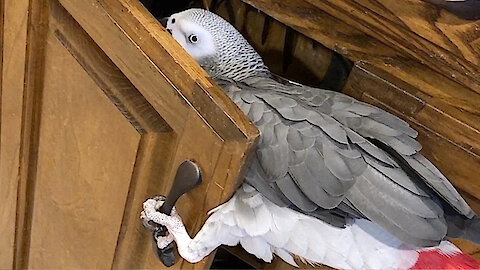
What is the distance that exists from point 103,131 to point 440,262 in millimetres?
356

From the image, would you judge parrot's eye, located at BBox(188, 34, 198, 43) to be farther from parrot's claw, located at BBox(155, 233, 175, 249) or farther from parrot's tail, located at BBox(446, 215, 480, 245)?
parrot's tail, located at BBox(446, 215, 480, 245)

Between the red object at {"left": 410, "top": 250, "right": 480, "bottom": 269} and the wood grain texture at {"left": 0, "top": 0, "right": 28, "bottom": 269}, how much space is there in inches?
18.8

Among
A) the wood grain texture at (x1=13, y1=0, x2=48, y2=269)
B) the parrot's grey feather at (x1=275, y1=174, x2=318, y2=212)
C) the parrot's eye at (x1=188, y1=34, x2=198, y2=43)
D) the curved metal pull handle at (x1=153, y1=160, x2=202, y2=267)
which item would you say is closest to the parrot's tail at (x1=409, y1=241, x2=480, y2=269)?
the parrot's grey feather at (x1=275, y1=174, x2=318, y2=212)

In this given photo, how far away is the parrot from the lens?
525 millimetres

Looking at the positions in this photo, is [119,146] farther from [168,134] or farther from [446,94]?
[446,94]

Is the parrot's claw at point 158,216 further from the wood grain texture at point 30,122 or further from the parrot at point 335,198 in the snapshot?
the wood grain texture at point 30,122

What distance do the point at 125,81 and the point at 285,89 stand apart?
162 millimetres

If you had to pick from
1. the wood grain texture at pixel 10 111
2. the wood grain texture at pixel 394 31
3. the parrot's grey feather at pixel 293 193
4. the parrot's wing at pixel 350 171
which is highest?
the wood grain texture at pixel 394 31

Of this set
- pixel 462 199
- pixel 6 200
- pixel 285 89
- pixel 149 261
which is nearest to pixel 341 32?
pixel 285 89

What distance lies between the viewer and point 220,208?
1.77 ft

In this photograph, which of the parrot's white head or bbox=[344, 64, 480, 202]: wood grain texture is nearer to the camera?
bbox=[344, 64, 480, 202]: wood grain texture

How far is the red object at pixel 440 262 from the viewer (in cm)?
57

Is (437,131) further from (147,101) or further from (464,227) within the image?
(147,101)

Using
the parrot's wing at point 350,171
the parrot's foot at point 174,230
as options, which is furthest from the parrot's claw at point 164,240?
the parrot's wing at point 350,171
